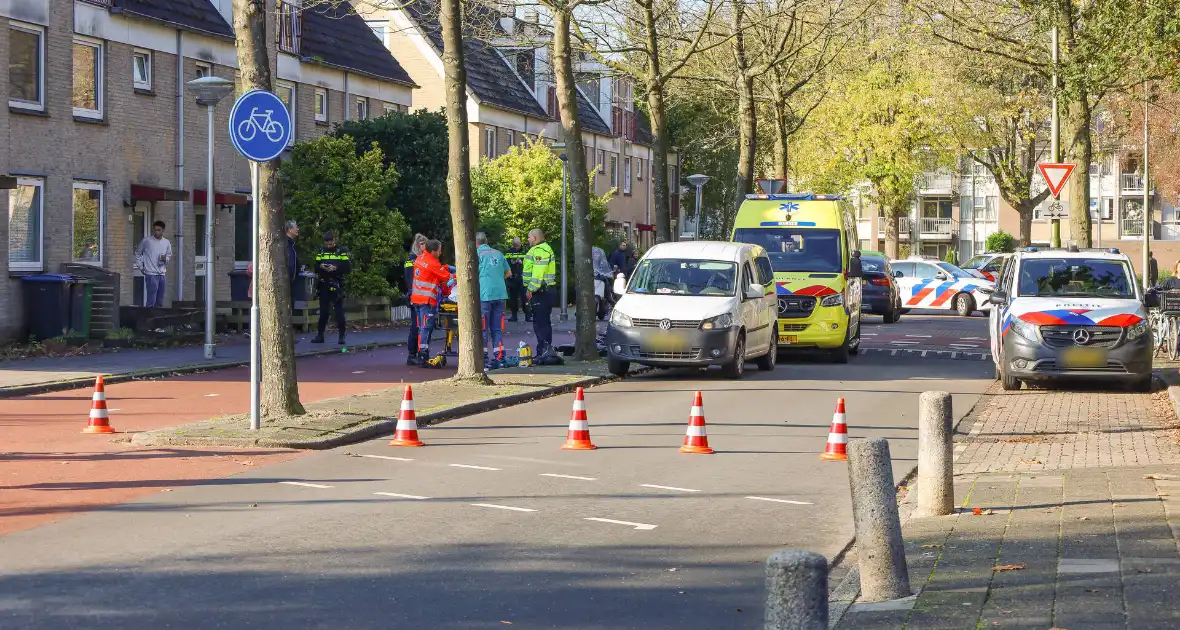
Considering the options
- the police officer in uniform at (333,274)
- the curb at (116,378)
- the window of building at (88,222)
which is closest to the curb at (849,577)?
the curb at (116,378)

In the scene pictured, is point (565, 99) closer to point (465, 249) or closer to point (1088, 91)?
point (465, 249)

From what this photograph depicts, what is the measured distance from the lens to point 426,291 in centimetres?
2195

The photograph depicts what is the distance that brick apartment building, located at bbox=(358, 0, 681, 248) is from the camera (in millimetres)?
48250

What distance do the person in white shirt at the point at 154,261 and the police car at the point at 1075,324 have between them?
15.9 meters

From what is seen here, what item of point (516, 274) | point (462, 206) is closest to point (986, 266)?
point (516, 274)

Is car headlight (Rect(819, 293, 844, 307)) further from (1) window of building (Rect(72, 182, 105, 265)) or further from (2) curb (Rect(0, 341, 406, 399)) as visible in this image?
(1) window of building (Rect(72, 182, 105, 265))

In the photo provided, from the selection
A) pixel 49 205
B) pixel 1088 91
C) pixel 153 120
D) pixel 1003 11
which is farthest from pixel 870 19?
pixel 49 205

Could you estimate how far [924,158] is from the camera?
6119 cm

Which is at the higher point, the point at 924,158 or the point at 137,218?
the point at 924,158

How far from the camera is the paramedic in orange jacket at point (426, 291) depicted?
Result: 863 inches

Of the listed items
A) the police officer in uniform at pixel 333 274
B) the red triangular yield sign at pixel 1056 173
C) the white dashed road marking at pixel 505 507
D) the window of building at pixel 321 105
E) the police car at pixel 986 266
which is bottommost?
the white dashed road marking at pixel 505 507

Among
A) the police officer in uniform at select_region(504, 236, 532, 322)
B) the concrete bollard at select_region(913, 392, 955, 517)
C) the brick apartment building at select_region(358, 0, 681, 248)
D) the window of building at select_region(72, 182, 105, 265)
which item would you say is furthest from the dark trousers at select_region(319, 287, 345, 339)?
the concrete bollard at select_region(913, 392, 955, 517)

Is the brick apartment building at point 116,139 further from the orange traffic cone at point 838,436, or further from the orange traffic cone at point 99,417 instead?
the orange traffic cone at point 838,436

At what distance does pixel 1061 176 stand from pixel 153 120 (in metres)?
17.1
